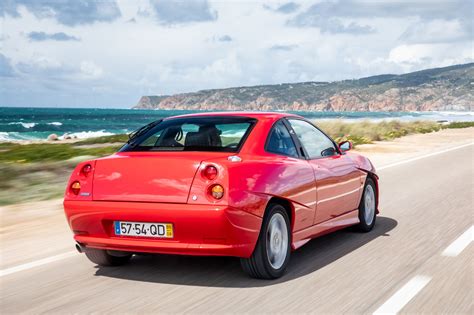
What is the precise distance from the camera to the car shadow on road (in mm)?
5784

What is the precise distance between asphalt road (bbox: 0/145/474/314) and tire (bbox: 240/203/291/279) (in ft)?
0.32

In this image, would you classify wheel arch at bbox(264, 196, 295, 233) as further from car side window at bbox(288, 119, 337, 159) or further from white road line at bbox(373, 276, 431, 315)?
white road line at bbox(373, 276, 431, 315)

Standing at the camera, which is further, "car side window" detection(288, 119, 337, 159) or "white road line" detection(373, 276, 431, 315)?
"car side window" detection(288, 119, 337, 159)

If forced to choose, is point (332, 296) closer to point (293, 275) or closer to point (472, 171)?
point (293, 275)

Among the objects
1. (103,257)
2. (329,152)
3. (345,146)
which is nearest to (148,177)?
(103,257)

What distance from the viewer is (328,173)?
697 centimetres

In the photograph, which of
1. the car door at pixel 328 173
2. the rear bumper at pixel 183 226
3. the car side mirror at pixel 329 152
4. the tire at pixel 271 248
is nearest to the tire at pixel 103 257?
the rear bumper at pixel 183 226

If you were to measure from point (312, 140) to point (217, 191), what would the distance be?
2.11m

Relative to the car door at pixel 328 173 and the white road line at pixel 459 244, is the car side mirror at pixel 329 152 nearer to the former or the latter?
the car door at pixel 328 173

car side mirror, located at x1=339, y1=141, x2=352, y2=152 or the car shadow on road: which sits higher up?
car side mirror, located at x1=339, y1=141, x2=352, y2=152

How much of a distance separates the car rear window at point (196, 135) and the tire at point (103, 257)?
36.9 inches

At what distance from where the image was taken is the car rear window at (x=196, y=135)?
6066 mm

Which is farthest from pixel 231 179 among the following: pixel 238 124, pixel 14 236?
pixel 14 236

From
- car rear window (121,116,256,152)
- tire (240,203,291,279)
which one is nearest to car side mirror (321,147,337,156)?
car rear window (121,116,256,152)
